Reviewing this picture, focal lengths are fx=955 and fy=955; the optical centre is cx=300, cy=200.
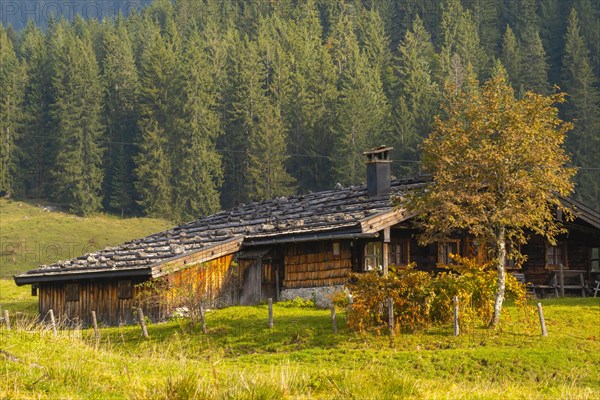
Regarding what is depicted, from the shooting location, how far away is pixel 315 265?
3719 centimetres

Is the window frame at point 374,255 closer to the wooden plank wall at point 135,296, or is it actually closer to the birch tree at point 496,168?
the wooden plank wall at point 135,296

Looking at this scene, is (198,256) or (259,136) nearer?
(198,256)

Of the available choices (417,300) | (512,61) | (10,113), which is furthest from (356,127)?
(417,300)

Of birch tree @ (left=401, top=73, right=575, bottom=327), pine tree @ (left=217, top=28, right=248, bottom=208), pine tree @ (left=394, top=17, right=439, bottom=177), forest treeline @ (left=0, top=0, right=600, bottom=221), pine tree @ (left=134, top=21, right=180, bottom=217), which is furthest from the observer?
pine tree @ (left=217, top=28, right=248, bottom=208)

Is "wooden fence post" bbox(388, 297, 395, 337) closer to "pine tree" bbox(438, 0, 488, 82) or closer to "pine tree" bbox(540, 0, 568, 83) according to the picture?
"pine tree" bbox(438, 0, 488, 82)

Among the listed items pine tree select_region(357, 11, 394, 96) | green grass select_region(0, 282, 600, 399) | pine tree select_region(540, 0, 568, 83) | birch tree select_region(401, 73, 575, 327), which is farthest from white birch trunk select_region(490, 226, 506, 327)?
pine tree select_region(540, 0, 568, 83)

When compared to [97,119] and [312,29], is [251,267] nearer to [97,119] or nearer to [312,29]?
[97,119]

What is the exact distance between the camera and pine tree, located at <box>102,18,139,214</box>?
103m

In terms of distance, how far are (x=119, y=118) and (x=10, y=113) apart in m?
12.7

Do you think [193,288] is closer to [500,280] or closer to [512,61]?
[500,280]

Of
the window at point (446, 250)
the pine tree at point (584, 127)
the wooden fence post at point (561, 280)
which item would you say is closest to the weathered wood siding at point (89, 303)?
the window at point (446, 250)

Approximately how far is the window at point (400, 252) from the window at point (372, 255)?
4.28 ft

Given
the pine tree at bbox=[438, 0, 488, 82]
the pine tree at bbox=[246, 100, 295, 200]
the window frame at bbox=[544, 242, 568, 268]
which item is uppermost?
the pine tree at bbox=[438, 0, 488, 82]

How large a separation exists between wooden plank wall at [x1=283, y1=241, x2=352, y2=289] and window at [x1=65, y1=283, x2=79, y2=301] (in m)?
8.37
